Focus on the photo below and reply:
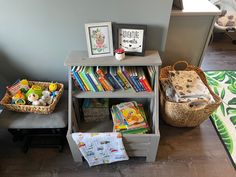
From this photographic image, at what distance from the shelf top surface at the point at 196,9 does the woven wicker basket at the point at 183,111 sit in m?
0.42

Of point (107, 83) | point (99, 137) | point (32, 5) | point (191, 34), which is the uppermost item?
point (32, 5)

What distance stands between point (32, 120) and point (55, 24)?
26.7 inches

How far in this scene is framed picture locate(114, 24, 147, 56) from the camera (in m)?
1.10

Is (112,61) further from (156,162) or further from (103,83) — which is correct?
(156,162)

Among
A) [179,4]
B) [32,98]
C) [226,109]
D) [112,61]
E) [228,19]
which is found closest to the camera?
[112,61]

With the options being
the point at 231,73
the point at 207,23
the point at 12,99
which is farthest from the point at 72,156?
the point at 231,73

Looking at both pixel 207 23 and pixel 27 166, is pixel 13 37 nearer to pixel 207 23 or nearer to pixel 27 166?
pixel 27 166

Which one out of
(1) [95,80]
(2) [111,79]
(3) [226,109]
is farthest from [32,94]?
(3) [226,109]

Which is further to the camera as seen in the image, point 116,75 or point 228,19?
point 228,19

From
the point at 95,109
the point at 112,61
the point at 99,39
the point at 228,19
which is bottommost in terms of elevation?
the point at 95,109

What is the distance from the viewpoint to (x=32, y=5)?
42.3 inches

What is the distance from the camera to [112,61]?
1104 millimetres

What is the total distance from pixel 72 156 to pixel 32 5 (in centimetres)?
111

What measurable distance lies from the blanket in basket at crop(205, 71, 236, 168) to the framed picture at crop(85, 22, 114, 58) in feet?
3.95
